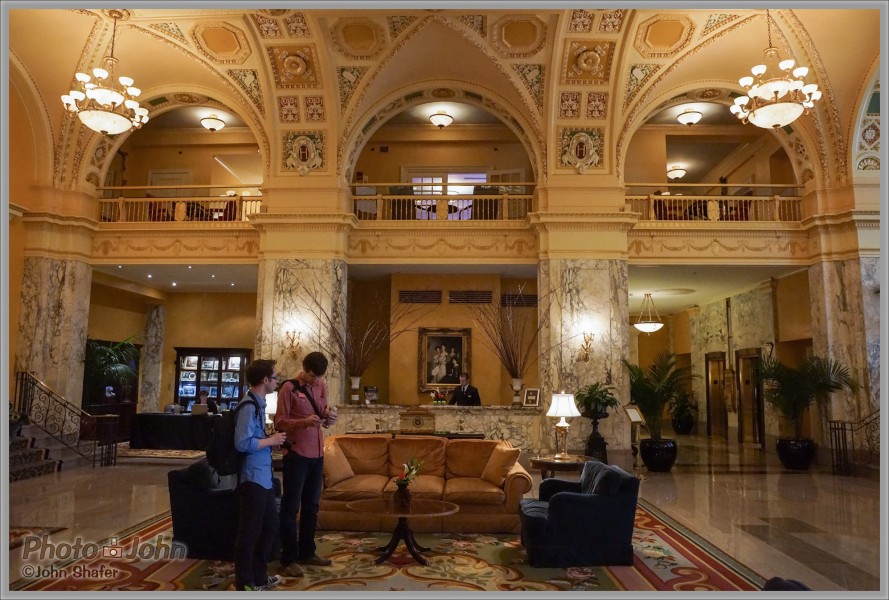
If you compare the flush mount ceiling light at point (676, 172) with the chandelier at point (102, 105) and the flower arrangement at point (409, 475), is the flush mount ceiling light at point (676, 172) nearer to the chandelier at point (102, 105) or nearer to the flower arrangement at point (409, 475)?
the chandelier at point (102, 105)

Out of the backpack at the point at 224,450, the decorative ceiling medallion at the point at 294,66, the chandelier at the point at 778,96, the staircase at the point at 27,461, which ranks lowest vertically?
the staircase at the point at 27,461

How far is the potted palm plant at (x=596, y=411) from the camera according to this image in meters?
9.95

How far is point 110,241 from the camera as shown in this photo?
40.0 feet

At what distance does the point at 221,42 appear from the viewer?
428 inches

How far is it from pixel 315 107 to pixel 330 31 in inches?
54.8

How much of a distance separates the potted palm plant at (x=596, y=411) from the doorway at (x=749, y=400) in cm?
593

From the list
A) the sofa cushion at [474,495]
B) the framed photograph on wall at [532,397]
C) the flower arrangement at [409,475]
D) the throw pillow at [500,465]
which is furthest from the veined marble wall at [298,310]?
the flower arrangement at [409,475]

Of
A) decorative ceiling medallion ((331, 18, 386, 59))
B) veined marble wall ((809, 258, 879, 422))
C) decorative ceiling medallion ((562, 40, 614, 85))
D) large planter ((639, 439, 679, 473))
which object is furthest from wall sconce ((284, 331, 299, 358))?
veined marble wall ((809, 258, 879, 422))

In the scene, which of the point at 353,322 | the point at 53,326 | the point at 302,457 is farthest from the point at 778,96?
the point at 53,326

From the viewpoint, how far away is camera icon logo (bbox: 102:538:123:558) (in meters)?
4.95

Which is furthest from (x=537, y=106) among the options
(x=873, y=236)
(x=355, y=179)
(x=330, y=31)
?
(x=873, y=236)

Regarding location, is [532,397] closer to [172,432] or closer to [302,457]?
[302,457]

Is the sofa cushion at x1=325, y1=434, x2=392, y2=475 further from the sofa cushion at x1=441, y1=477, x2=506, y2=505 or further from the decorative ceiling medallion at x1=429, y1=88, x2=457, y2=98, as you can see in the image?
the decorative ceiling medallion at x1=429, y1=88, x2=457, y2=98

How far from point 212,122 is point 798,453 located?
1329 centimetres
